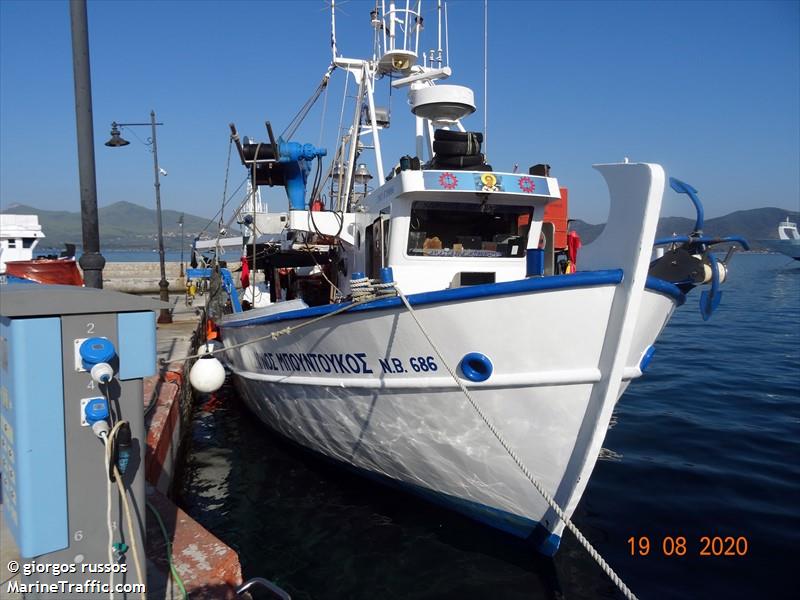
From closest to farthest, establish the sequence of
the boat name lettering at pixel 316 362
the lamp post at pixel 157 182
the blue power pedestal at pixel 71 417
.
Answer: the blue power pedestal at pixel 71 417 < the boat name lettering at pixel 316 362 < the lamp post at pixel 157 182

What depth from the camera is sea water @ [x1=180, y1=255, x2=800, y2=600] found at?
462cm

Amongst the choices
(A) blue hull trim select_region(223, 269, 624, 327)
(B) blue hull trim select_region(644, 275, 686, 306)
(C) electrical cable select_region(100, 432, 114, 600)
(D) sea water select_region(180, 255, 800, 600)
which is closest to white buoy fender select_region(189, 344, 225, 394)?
(D) sea water select_region(180, 255, 800, 600)

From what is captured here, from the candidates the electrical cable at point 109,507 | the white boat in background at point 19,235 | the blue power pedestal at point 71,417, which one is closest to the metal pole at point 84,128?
the blue power pedestal at point 71,417

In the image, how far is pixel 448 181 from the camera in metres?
5.43

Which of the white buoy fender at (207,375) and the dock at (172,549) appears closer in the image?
the dock at (172,549)

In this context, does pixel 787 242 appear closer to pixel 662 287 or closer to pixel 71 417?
pixel 662 287

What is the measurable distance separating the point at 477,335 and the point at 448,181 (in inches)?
70.8

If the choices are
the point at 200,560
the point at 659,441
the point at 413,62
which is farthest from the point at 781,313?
the point at 200,560

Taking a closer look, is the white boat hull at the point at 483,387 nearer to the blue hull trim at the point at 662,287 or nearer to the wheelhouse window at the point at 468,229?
the blue hull trim at the point at 662,287

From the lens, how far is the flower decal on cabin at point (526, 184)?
5652 millimetres

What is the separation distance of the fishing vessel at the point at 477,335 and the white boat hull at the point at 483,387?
0.04 ft

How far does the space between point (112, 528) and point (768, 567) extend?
16.6 feet

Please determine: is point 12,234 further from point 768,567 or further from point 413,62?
point 768,567

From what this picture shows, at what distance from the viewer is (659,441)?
7.73 meters
